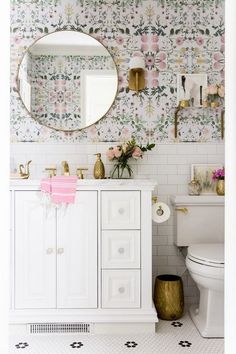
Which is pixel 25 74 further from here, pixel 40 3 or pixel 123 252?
pixel 123 252

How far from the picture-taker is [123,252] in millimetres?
2822

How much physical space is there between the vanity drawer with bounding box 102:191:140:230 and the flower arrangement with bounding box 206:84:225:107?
3.56ft

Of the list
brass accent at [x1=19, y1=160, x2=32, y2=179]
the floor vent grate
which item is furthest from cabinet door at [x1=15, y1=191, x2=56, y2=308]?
brass accent at [x1=19, y1=160, x2=32, y2=179]

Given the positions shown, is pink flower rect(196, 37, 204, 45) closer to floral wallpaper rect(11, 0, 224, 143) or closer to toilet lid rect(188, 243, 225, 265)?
floral wallpaper rect(11, 0, 224, 143)

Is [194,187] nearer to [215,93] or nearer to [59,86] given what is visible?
[215,93]

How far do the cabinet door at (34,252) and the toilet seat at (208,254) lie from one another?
3.14 feet

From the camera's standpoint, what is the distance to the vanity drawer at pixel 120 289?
9.18ft

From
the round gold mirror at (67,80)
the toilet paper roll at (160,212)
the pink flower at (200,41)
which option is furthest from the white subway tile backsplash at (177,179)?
the pink flower at (200,41)

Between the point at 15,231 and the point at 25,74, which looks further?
the point at 25,74

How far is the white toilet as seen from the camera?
268 centimetres

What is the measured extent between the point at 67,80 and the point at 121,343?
201 centimetres

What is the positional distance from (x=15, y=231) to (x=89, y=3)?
1.92m

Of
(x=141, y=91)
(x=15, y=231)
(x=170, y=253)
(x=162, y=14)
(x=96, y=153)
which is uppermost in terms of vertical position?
(x=162, y=14)
